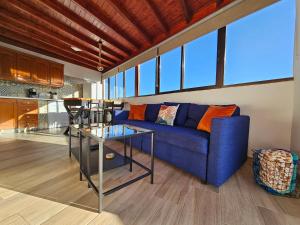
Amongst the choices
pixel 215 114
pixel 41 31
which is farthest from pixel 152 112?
pixel 41 31

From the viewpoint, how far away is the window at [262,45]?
1.63 metres

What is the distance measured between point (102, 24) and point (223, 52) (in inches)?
102

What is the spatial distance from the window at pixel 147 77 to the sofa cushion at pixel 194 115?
166cm

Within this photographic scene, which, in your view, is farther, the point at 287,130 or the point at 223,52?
the point at 223,52

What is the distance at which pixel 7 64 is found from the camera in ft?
11.8

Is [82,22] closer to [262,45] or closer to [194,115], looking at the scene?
[194,115]

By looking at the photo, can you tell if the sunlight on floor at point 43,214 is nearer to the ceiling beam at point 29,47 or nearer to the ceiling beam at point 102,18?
the ceiling beam at point 102,18

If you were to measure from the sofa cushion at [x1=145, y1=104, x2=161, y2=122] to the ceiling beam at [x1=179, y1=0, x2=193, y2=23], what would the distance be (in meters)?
1.81

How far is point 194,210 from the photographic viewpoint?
3.18 feet

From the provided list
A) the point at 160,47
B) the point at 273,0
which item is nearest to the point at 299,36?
the point at 273,0

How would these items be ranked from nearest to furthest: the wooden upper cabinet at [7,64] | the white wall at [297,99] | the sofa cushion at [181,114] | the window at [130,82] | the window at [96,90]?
the white wall at [297,99]
the sofa cushion at [181,114]
the wooden upper cabinet at [7,64]
the window at [130,82]
the window at [96,90]

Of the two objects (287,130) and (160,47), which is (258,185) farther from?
(160,47)

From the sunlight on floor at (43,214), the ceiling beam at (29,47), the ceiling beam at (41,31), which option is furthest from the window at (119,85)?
the sunlight on floor at (43,214)

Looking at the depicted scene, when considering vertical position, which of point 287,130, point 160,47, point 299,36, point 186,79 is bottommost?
point 287,130
